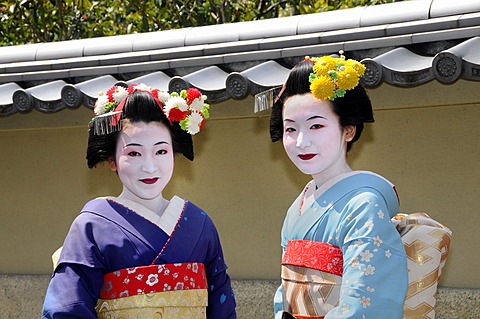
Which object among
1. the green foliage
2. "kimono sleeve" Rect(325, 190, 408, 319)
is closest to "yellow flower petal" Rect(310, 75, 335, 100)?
"kimono sleeve" Rect(325, 190, 408, 319)

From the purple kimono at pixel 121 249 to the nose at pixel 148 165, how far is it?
0.58 feet

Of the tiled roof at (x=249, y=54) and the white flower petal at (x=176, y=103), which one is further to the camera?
the tiled roof at (x=249, y=54)

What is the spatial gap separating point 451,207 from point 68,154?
3269 millimetres

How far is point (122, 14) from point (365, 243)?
840 centimetres

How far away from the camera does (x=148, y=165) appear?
3.79 meters

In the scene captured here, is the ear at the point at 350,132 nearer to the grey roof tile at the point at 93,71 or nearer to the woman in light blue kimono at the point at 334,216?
the woman in light blue kimono at the point at 334,216

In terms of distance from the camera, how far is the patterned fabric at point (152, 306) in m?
3.64

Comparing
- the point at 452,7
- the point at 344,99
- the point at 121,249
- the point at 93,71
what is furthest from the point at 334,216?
the point at 93,71

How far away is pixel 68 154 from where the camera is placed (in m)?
7.31

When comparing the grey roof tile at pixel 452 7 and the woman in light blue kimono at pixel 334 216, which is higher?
the grey roof tile at pixel 452 7

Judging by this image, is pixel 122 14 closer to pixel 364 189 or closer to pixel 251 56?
pixel 251 56

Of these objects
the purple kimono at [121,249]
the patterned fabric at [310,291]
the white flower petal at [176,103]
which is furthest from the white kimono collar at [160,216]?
the patterned fabric at [310,291]

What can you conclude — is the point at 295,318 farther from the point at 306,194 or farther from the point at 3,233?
the point at 3,233

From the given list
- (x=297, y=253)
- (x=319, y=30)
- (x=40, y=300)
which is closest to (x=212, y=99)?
(x=319, y=30)
